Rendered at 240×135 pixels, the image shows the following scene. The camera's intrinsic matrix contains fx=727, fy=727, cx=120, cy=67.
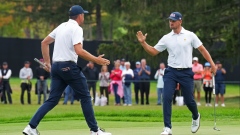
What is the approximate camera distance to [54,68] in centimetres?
1227

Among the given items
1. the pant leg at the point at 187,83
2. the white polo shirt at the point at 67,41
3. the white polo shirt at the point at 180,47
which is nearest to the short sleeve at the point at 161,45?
the white polo shirt at the point at 180,47

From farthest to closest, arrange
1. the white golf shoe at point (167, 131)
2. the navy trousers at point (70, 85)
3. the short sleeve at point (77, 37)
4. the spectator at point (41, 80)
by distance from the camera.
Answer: the spectator at point (41, 80) → the white golf shoe at point (167, 131) → the navy trousers at point (70, 85) → the short sleeve at point (77, 37)

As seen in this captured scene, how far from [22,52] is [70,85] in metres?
39.8

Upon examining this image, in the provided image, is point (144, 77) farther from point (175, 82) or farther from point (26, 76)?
point (175, 82)

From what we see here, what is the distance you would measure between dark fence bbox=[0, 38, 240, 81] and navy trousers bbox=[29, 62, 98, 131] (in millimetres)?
38169

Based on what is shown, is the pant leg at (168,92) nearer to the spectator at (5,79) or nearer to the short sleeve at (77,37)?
the short sleeve at (77,37)

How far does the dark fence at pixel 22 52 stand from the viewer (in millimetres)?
50875

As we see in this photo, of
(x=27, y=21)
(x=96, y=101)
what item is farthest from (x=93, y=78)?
(x=27, y=21)

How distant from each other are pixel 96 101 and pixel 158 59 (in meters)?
7.94

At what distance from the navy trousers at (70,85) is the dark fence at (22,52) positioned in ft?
125

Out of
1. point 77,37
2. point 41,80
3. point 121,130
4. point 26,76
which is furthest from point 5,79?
point 77,37

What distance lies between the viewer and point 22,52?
51656 millimetres

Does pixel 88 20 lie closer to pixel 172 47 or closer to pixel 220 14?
pixel 220 14

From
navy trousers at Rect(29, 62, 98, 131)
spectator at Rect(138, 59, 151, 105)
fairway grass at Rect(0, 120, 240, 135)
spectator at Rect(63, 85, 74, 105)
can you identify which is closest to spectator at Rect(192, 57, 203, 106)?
spectator at Rect(138, 59, 151, 105)
